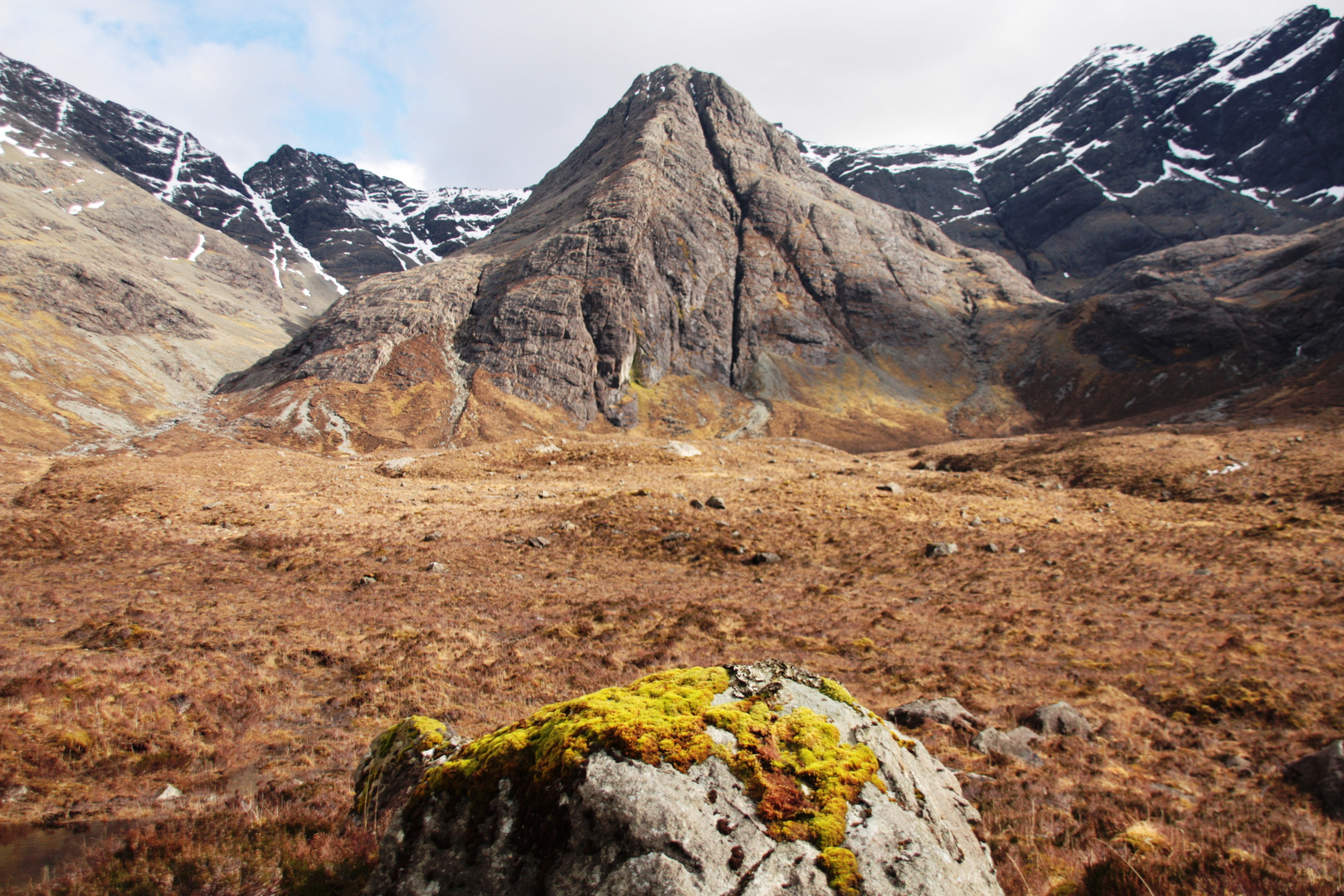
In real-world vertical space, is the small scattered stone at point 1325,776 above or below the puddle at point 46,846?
above

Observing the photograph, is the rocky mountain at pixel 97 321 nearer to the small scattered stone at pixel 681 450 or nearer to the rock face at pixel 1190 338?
the small scattered stone at pixel 681 450

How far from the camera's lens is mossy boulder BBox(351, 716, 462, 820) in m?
5.51

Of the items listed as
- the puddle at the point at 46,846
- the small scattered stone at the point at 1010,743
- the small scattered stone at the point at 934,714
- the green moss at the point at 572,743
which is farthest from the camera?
the small scattered stone at the point at 934,714

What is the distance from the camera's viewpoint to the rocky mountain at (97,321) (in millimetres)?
62438

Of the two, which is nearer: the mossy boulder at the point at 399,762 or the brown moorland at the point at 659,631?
the mossy boulder at the point at 399,762

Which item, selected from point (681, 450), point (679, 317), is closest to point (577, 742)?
point (681, 450)

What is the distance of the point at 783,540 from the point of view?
2291 cm

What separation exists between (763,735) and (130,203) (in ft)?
803

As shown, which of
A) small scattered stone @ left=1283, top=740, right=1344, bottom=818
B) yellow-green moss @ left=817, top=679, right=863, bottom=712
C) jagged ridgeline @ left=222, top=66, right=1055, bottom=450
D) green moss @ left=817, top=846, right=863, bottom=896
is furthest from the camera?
jagged ridgeline @ left=222, top=66, right=1055, bottom=450

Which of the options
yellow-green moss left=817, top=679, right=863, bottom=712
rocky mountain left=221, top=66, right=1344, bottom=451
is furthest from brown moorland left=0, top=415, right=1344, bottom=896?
rocky mountain left=221, top=66, right=1344, bottom=451

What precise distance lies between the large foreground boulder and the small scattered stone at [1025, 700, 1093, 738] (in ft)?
18.2

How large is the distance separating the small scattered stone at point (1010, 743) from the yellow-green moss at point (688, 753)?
5.25 meters

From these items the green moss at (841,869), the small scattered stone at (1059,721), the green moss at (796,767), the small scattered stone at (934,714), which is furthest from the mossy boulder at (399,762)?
the small scattered stone at (1059,721)

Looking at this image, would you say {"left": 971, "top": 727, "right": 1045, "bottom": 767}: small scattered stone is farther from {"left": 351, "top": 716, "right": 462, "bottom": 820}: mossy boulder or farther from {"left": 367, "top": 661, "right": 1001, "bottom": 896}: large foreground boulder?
{"left": 351, "top": 716, "right": 462, "bottom": 820}: mossy boulder
